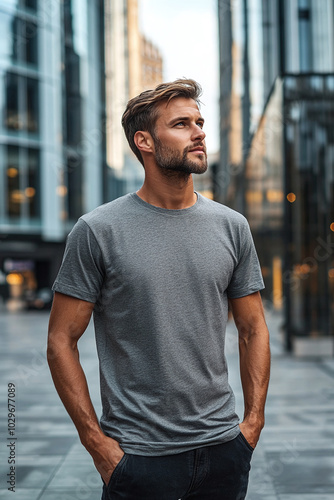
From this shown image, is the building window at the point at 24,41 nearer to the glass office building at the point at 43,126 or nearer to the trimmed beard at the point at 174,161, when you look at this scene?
the glass office building at the point at 43,126

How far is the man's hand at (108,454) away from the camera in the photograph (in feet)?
5.83

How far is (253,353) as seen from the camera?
82.5 inches

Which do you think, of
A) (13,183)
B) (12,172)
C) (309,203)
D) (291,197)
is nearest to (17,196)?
(13,183)

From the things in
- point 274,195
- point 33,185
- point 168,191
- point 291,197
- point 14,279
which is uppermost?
point 33,185

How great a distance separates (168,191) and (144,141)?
0.19m

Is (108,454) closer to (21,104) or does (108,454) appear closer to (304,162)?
(304,162)

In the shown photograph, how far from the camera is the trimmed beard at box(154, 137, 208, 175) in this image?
1.96 meters

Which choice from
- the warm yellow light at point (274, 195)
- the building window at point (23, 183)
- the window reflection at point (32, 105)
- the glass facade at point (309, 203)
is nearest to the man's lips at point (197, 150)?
the glass facade at point (309, 203)

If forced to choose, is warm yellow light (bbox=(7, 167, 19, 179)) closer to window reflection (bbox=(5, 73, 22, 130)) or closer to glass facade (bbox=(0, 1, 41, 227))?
glass facade (bbox=(0, 1, 41, 227))

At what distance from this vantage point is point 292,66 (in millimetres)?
13734

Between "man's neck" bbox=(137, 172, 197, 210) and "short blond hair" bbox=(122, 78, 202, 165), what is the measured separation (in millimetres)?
137

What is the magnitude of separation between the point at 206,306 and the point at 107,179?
39075 mm

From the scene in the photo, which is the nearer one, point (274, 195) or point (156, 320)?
point (156, 320)

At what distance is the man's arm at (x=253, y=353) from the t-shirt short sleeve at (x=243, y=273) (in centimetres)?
3
